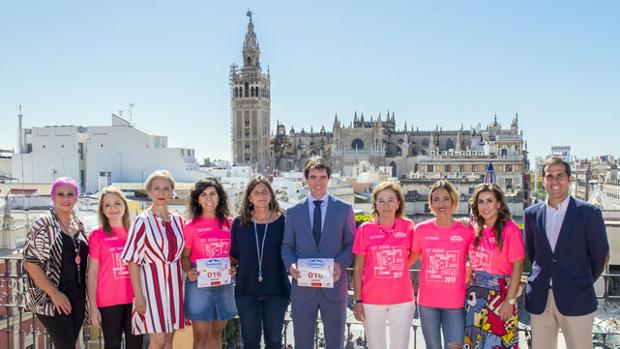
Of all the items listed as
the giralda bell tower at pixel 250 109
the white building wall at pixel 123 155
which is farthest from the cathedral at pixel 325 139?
the white building wall at pixel 123 155

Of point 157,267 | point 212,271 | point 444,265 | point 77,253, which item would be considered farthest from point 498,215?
point 77,253

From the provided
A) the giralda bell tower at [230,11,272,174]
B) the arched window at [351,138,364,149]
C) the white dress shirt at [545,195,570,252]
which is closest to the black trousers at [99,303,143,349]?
the white dress shirt at [545,195,570,252]

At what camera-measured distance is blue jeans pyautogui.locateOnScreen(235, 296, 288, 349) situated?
4621 millimetres

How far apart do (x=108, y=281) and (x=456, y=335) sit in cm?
255

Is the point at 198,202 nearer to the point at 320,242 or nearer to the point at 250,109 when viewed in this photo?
the point at 320,242

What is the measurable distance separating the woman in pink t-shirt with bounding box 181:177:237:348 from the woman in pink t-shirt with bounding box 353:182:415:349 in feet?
3.36

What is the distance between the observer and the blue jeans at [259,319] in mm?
4621

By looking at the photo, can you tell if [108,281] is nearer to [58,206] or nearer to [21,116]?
[58,206]

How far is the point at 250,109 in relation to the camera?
251 ft

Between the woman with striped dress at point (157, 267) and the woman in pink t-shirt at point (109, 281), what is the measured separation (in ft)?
0.44

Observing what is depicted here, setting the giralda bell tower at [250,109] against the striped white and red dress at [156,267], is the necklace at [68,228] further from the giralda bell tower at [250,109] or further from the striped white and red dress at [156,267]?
the giralda bell tower at [250,109]

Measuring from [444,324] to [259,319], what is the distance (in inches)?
54.5

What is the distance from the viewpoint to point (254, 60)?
7650cm

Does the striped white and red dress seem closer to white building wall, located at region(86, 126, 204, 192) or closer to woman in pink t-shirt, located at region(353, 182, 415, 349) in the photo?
woman in pink t-shirt, located at region(353, 182, 415, 349)
